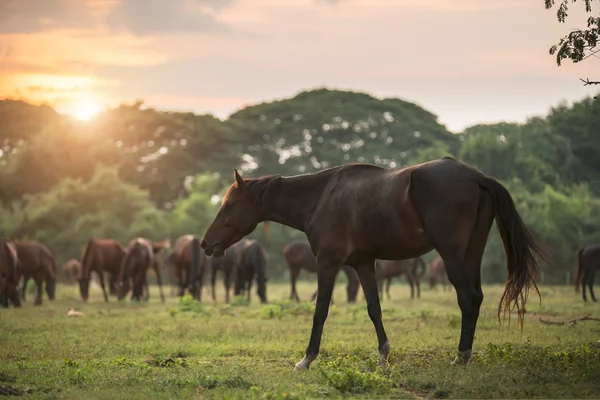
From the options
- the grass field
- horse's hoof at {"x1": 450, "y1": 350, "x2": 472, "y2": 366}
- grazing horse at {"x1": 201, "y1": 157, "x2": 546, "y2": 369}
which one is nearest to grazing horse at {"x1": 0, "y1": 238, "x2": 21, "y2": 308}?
the grass field

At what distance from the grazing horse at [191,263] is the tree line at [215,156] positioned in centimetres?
1409

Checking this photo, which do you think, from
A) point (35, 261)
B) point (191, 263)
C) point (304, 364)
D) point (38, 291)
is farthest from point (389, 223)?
point (35, 261)

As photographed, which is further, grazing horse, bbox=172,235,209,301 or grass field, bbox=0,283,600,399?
grazing horse, bbox=172,235,209,301

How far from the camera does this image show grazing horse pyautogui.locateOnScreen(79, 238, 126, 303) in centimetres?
2652

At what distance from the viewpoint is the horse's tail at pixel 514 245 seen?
943cm

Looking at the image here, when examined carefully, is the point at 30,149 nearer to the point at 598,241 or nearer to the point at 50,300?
the point at 50,300

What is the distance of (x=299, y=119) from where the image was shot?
192 feet

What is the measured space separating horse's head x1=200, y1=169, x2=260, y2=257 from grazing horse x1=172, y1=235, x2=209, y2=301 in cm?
1494

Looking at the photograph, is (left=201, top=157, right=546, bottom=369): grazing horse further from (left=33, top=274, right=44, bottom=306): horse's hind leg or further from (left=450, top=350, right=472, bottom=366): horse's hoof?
(left=33, top=274, right=44, bottom=306): horse's hind leg

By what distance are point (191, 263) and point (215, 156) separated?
30235 mm

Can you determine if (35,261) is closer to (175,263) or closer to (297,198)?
(175,263)

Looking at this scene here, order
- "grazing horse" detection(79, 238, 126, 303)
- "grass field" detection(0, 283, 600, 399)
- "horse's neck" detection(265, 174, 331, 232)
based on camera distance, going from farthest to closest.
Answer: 1. "grazing horse" detection(79, 238, 126, 303)
2. "horse's neck" detection(265, 174, 331, 232)
3. "grass field" detection(0, 283, 600, 399)

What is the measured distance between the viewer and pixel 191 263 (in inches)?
1039

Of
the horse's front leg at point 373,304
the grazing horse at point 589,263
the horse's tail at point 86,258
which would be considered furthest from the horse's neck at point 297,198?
the horse's tail at point 86,258
